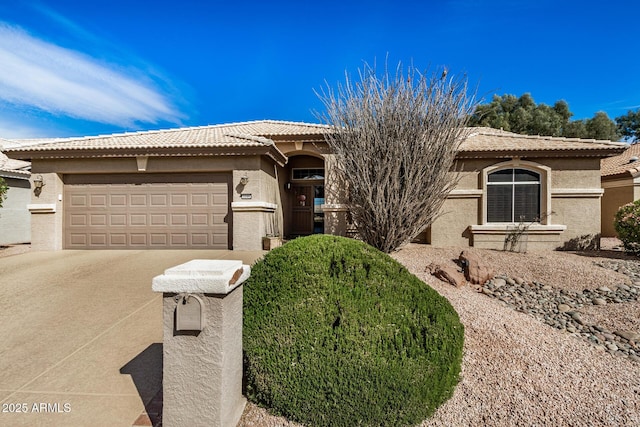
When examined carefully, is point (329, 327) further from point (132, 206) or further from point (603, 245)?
point (603, 245)

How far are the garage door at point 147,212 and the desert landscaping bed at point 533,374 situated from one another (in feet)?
24.3

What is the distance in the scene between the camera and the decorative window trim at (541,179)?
10227 millimetres

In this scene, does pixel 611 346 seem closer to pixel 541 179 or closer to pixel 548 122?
pixel 541 179

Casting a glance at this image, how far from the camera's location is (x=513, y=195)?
34.2 feet

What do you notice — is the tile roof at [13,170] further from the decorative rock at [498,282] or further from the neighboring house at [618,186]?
the neighboring house at [618,186]

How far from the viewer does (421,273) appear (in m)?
6.52

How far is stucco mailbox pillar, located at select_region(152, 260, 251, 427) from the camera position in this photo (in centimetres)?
233

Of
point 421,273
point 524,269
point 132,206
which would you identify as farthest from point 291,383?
point 132,206

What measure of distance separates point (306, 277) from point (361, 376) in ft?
3.15

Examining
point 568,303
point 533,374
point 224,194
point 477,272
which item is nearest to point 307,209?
point 224,194

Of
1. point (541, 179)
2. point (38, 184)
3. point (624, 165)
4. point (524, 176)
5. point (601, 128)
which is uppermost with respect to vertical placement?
point (601, 128)

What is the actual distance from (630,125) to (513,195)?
3382 cm

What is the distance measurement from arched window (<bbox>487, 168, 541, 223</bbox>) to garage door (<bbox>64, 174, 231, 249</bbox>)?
883 cm

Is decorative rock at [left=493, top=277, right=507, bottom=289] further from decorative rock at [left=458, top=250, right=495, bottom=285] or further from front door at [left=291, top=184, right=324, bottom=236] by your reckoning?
front door at [left=291, top=184, right=324, bottom=236]
